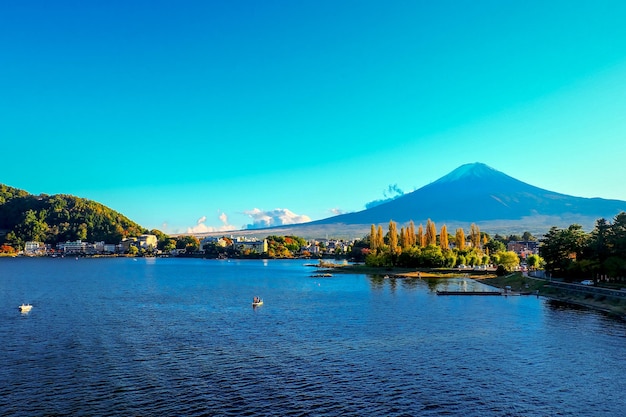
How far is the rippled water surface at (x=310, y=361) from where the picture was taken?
28.8m

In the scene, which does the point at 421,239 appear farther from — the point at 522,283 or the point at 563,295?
the point at 563,295

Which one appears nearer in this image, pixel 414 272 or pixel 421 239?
pixel 414 272

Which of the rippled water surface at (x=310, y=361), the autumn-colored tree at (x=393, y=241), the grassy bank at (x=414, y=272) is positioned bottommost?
the rippled water surface at (x=310, y=361)

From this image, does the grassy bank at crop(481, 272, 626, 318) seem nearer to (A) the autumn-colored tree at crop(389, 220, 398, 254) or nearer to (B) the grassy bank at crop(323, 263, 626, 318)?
(B) the grassy bank at crop(323, 263, 626, 318)

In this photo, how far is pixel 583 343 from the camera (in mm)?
44406

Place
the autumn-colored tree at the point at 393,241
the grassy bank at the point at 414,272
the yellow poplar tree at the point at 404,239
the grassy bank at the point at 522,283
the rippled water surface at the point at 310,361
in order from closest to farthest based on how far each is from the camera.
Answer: the rippled water surface at the point at 310,361, the grassy bank at the point at 522,283, the grassy bank at the point at 414,272, the autumn-colored tree at the point at 393,241, the yellow poplar tree at the point at 404,239

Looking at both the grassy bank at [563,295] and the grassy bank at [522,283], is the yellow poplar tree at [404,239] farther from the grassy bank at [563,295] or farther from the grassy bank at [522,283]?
the grassy bank at [563,295]

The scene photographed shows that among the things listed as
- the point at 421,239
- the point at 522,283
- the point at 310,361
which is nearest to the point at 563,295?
the point at 522,283

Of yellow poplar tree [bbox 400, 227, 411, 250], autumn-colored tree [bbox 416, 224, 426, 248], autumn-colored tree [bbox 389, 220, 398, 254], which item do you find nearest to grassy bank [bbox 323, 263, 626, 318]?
autumn-colored tree [bbox 389, 220, 398, 254]

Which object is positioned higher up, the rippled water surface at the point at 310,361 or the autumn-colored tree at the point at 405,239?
the autumn-colored tree at the point at 405,239

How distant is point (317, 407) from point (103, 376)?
16.3m

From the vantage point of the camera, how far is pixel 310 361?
38.5m

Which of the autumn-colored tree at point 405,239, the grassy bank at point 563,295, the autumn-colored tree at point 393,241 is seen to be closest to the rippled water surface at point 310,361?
the grassy bank at point 563,295

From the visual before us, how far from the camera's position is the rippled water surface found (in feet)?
94.6
